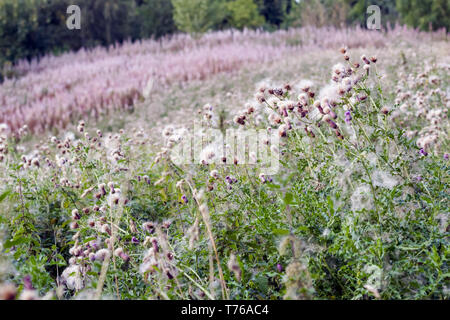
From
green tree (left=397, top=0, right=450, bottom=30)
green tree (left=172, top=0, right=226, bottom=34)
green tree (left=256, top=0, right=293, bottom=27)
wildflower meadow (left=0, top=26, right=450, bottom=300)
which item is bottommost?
wildflower meadow (left=0, top=26, right=450, bottom=300)

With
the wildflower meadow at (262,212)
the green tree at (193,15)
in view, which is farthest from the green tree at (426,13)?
the wildflower meadow at (262,212)

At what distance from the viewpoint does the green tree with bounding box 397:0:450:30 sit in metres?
13.7

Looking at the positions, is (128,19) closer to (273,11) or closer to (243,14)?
(243,14)

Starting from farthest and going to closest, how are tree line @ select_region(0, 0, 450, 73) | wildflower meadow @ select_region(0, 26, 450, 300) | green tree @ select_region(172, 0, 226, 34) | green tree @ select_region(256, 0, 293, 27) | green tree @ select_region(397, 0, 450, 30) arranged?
green tree @ select_region(256, 0, 293, 27) → green tree @ select_region(172, 0, 226, 34) → green tree @ select_region(397, 0, 450, 30) → tree line @ select_region(0, 0, 450, 73) → wildflower meadow @ select_region(0, 26, 450, 300)

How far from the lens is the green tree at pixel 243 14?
69.2ft

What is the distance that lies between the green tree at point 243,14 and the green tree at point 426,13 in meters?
8.52

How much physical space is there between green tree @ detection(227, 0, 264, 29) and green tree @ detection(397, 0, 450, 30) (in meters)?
8.52

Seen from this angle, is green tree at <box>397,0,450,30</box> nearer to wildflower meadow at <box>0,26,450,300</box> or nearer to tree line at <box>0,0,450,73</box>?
tree line at <box>0,0,450,73</box>

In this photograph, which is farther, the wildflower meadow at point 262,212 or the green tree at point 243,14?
the green tree at point 243,14

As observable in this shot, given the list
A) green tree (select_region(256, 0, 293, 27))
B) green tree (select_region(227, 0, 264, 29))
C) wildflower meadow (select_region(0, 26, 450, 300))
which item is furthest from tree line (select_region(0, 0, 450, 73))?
wildflower meadow (select_region(0, 26, 450, 300))

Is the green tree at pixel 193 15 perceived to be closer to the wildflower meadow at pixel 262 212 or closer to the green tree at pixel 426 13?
the green tree at pixel 426 13

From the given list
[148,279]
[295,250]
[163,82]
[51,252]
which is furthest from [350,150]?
[163,82]

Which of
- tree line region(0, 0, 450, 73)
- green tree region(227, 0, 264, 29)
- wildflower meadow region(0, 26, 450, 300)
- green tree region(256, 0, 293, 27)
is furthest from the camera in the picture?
green tree region(256, 0, 293, 27)

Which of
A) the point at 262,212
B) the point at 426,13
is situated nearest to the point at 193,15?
the point at 426,13
